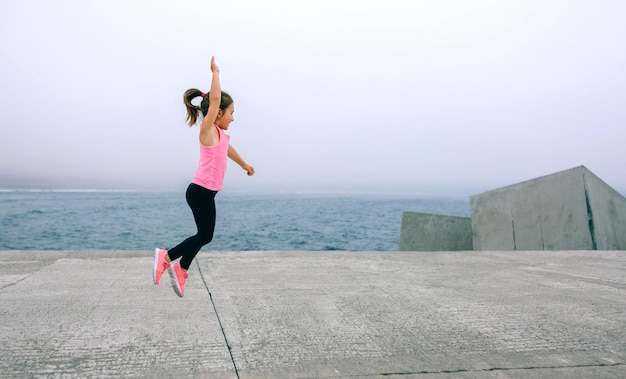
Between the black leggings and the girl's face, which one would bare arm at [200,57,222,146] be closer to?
the girl's face

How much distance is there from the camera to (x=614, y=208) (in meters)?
8.45

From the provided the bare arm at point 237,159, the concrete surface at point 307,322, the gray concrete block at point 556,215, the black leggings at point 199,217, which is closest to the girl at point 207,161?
the black leggings at point 199,217

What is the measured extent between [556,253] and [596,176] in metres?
2.38

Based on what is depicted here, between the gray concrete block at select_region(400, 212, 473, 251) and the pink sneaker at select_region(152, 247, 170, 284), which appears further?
the gray concrete block at select_region(400, 212, 473, 251)

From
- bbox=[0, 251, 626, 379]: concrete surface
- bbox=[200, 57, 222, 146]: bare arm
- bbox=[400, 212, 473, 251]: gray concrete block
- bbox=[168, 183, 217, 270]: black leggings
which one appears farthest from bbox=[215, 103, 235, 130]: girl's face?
bbox=[400, 212, 473, 251]: gray concrete block

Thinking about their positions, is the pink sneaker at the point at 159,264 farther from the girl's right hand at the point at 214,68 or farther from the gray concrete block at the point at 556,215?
the gray concrete block at the point at 556,215

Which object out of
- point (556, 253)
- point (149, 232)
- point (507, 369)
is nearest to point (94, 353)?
point (507, 369)

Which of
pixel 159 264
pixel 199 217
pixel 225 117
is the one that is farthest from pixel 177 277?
pixel 225 117

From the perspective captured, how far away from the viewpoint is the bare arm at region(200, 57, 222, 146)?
9.90 ft

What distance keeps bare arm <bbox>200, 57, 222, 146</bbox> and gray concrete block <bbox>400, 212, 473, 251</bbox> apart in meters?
9.25

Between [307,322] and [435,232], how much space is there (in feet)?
30.5

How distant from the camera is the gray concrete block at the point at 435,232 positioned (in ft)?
36.3

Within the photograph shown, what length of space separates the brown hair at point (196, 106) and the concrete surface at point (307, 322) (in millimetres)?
1542

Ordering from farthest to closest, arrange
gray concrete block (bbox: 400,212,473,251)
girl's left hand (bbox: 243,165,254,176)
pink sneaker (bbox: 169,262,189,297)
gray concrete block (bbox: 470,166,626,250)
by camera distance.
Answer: gray concrete block (bbox: 400,212,473,251), gray concrete block (bbox: 470,166,626,250), girl's left hand (bbox: 243,165,254,176), pink sneaker (bbox: 169,262,189,297)
